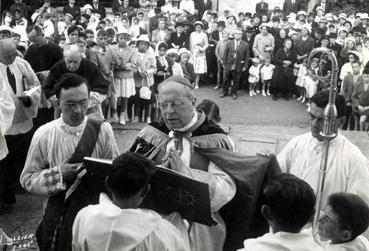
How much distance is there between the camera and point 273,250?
2.71 meters

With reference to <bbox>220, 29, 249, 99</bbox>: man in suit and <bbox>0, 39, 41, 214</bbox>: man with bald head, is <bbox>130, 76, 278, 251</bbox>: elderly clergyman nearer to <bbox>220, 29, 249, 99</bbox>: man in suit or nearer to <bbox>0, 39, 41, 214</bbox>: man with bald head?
<bbox>0, 39, 41, 214</bbox>: man with bald head

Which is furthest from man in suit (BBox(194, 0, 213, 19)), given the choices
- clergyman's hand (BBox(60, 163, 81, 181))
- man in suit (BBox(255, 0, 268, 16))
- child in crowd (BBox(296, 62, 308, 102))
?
clergyman's hand (BBox(60, 163, 81, 181))

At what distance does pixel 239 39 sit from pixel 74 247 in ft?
39.8

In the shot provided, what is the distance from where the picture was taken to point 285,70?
14242mm

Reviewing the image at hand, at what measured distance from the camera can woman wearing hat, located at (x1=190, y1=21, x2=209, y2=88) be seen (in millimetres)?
15039

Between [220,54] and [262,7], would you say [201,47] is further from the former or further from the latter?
Result: [262,7]

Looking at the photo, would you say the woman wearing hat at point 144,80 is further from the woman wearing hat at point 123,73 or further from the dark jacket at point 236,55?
the dark jacket at point 236,55

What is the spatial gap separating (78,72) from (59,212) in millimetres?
3594

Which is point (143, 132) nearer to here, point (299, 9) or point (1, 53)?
point (1, 53)

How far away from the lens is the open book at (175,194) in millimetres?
3344

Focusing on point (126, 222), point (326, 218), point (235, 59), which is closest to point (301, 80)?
point (235, 59)

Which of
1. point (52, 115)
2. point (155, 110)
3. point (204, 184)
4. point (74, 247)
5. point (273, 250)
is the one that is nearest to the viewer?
point (273, 250)

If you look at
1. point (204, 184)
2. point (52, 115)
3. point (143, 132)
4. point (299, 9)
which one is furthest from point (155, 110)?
point (299, 9)

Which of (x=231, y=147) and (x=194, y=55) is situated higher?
(x=231, y=147)
